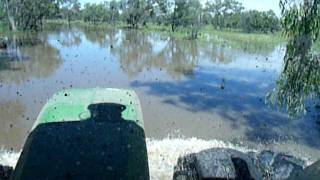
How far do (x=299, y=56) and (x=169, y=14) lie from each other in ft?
228

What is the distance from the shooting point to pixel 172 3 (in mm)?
72812

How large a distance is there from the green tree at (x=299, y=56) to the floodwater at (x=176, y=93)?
235cm

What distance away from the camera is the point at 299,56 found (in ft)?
30.7

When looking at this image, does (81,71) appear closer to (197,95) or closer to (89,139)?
(197,95)

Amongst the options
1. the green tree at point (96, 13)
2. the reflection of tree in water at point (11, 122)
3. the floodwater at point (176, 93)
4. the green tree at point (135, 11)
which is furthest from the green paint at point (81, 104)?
the green tree at point (96, 13)

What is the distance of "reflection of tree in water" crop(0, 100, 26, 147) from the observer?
11000 millimetres

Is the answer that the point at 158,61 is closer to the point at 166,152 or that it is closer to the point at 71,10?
the point at 166,152

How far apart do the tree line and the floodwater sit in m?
28.7

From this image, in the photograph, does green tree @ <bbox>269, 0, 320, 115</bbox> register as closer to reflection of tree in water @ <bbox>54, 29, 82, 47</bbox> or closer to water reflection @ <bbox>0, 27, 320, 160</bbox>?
water reflection @ <bbox>0, 27, 320, 160</bbox>

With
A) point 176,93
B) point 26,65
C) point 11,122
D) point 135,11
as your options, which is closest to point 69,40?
point 26,65

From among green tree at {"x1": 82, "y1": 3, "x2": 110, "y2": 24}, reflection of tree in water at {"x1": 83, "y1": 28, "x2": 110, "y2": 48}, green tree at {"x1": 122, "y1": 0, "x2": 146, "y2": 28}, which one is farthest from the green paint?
green tree at {"x1": 82, "y1": 3, "x2": 110, "y2": 24}

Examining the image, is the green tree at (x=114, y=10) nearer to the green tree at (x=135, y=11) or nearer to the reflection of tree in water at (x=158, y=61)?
the green tree at (x=135, y=11)

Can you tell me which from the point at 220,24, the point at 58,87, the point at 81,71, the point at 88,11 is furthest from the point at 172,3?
the point at 58,87

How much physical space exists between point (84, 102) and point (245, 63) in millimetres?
24349
